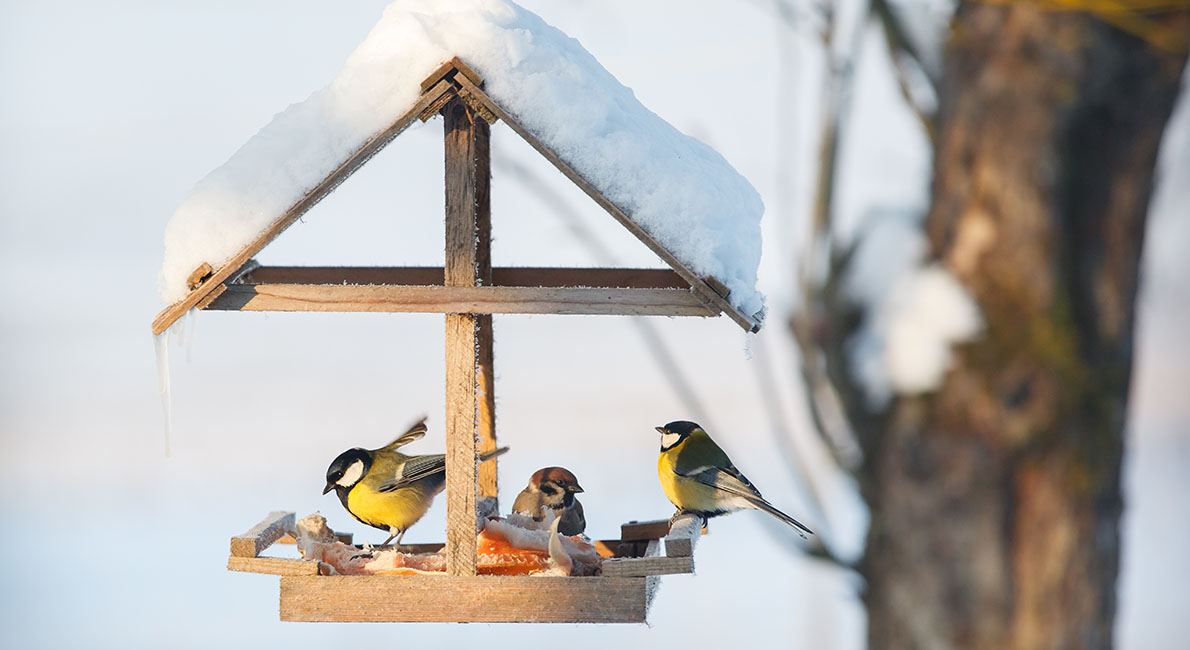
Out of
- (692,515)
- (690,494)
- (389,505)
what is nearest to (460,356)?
(389,505)

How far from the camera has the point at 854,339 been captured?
1.77 meters

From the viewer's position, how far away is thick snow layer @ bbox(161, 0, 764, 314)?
10.6 feet

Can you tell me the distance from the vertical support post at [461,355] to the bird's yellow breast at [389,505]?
0.71 metres

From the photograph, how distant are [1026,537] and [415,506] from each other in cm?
259

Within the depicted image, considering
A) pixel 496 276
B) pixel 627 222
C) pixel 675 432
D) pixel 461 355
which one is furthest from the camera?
pixel 675 432

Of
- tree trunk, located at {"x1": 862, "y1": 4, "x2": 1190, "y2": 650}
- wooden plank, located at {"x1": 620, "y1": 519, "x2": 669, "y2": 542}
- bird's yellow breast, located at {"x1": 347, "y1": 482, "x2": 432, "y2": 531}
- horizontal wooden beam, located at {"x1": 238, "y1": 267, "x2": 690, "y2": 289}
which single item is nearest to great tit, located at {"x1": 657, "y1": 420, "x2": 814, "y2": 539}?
wooden plank, located at {"x1": 620, "y1": 519, "x2": 669, "y2": 542}

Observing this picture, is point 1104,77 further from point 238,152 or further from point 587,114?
point 238,152

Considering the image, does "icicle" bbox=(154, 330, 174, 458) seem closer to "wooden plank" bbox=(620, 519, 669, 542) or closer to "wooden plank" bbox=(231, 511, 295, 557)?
"wooden plank" bbox=(231, 511, 295, 557)

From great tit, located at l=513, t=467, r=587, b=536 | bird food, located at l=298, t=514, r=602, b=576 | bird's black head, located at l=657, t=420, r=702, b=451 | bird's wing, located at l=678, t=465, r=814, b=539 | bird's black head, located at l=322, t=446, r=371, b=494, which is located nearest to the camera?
bird food, located at l=298, t=514, r=602, b=576

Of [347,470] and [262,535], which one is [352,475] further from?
[262,535]

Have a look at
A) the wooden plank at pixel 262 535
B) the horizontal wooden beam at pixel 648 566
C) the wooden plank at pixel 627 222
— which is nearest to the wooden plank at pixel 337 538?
the wooden plank at pixel 262 535

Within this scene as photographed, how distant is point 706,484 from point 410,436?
4.01ft

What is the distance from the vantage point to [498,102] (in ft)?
10.6

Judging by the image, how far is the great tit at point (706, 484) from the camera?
461 cm
